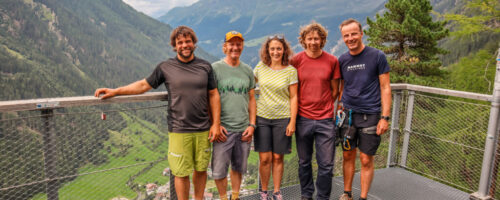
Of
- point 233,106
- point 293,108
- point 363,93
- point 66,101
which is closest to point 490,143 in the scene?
point 363,93

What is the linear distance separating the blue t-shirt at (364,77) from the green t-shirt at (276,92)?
499 mm

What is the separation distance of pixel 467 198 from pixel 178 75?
3223 millimetres

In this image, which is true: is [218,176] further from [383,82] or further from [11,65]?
[11,65]

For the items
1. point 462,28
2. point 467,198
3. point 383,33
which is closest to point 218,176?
point 467,198

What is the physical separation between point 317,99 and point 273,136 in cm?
51

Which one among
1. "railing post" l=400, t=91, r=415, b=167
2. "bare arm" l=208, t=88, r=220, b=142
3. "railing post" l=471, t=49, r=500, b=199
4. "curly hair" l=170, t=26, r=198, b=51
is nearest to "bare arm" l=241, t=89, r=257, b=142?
"bare arm" l=208, t=88, r=220, b=142

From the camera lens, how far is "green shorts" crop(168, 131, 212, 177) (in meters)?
2.62

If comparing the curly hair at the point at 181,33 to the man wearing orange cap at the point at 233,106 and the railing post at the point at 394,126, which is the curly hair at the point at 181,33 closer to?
the man wearing orange cap at the point at 233,106

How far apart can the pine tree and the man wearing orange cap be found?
18.6 meters

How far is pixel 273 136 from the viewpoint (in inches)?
116

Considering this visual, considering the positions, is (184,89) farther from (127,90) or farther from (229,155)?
(229,155)

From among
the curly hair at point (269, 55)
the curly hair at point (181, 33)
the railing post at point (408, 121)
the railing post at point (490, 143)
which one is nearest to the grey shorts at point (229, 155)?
the curly hair at point (269, 55)

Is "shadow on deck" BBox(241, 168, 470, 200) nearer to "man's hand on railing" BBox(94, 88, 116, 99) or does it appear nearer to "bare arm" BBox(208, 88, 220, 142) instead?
"bare arm" BBox(208, 88, 220, 142)

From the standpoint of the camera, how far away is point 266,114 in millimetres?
2875
